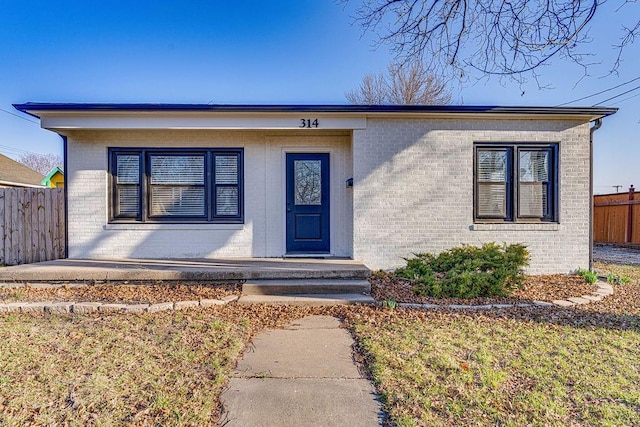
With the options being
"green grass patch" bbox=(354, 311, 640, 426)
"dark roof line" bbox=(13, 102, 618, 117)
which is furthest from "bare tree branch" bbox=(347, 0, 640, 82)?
"green grass patch" bbox=(354, 311, 640, 426)

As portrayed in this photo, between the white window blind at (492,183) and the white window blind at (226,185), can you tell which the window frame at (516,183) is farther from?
the white window blind at (226,185)

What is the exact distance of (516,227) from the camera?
699cm

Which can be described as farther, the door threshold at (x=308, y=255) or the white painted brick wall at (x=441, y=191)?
the door threshold at (x=308, y=255)

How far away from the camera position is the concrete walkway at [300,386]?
2293mm

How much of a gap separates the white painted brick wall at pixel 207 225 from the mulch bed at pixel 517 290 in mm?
1712

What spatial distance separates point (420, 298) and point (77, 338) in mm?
4298

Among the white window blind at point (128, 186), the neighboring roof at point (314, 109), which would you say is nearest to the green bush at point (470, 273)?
the neighboring roof at point (314, 109)

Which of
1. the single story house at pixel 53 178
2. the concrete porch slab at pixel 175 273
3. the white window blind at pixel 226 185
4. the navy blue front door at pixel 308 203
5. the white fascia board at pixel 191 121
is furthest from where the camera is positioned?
the single story house at pixel 53 178

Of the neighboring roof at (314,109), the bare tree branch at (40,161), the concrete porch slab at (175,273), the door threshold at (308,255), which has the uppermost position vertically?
the bare tree branch at (40,161)

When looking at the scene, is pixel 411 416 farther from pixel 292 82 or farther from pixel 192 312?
pixel 292 82

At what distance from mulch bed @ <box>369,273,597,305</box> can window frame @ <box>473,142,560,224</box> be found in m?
1.20

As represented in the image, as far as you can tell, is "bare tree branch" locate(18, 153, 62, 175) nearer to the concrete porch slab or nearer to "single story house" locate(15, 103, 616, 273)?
"single story house" locate(15, 103, 616, 273)

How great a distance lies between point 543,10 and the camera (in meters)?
4.51

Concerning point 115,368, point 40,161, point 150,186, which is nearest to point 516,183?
point 115,368
